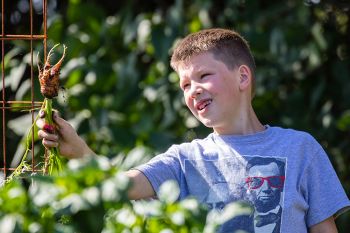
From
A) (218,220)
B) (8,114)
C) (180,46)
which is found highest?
(180,46)

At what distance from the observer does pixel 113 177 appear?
134 centimetres

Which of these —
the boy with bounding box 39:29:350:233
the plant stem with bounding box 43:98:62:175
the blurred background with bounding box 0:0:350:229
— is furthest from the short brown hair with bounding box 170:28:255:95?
the blurred background with bounding box 0:0:350:229

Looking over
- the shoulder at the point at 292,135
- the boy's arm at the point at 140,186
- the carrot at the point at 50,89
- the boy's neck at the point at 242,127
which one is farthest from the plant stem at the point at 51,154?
the shoulder at the point at 292,135

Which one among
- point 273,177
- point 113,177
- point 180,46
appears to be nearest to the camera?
point 113,177

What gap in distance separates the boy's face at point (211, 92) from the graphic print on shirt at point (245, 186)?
0.40 ft

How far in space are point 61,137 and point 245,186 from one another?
0.51m

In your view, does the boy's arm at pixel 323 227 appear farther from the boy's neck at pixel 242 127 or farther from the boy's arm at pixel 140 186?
the boy's arm at pixel 140 186

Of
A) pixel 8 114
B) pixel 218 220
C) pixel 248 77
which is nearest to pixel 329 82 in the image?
pixel 8 114

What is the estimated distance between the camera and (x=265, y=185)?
91.2 inches

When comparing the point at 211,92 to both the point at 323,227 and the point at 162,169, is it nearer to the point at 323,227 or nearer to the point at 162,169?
the point at 162,169

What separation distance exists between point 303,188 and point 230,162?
0.70 ft

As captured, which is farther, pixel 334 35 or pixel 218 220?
pixel 334 35

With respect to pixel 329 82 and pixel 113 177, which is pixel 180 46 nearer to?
pixel 113 177

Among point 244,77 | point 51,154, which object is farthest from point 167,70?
point 51,154
